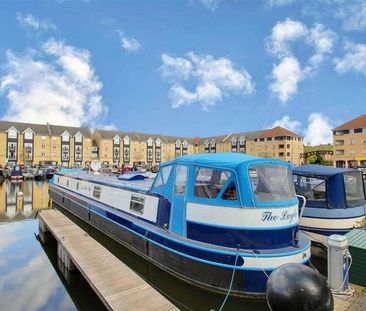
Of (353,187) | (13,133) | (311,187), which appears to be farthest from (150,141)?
(353,187)

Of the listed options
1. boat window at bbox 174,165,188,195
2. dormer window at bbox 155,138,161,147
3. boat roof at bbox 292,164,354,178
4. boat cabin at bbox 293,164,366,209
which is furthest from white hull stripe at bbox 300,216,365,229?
dormer window at bbox 155,138,161,147

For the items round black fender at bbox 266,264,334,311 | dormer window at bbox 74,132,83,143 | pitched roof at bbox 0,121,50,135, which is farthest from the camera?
dormer window at bbox 74,132,83,143

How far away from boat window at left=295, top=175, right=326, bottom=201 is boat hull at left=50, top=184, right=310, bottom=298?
412 centimetres

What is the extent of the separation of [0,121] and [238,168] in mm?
81154

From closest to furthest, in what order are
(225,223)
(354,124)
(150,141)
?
1. (225,223)
2. (354,124)
3. (150,141)

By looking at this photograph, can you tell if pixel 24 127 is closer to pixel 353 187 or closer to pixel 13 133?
pixel 13 133

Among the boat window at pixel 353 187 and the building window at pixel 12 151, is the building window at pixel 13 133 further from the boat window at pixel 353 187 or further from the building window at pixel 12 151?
the boat window at pixel 353 187

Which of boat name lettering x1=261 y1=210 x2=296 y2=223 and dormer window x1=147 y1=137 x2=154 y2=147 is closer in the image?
boat name lettering x1=261 y1=210 x2=296 y2=223

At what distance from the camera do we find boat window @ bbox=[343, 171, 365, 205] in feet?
30.4

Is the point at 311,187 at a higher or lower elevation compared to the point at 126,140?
lower

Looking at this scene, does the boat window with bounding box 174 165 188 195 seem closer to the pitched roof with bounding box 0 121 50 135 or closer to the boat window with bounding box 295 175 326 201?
the boat window with bounding box 295 175 326 201

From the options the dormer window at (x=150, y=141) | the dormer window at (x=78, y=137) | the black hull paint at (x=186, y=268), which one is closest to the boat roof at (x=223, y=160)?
the black hull paint at (x=186, y=268)

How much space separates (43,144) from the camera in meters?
76.3

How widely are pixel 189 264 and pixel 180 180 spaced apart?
2.09 metres
